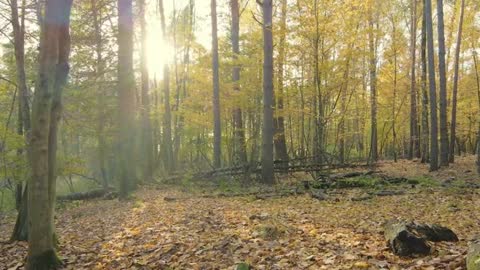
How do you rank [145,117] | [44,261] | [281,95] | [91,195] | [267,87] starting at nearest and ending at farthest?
[44,261] < [267,87] < [91,195] < [281,95] < [145,117]

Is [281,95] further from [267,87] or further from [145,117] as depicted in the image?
[145,117]

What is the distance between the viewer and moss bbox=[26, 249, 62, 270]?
188 inches

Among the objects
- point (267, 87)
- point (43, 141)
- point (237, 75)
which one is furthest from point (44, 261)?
point (237, 75)

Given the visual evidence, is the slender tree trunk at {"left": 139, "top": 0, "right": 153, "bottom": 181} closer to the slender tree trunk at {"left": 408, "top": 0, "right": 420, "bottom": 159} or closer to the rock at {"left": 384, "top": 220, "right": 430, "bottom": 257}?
the slender tree trunk at {"left": 408, "top": 0, "right": 420, "bottom": 159}

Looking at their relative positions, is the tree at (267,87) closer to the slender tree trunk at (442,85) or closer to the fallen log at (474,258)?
the slender tree trunk at (442,85)

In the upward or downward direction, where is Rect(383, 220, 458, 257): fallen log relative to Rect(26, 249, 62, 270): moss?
upward

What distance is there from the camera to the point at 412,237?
402 cm

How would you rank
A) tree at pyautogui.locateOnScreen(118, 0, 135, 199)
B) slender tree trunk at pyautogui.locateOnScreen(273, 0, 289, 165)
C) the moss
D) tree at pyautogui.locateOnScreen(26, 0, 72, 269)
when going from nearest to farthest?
tree at pyautogui.locateOnScreen(26, 0, 72, 269), the moss, tree at pyautogui.locateOnScreen(118, 0, 135, 199), slender tree trunk at pyautogui.locateOnScreen(273, 0, 289, 165)

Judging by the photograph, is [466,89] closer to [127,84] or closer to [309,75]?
[309,75]

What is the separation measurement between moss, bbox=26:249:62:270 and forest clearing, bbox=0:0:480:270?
2 cm

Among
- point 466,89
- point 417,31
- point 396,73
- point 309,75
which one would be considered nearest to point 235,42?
point 309,75

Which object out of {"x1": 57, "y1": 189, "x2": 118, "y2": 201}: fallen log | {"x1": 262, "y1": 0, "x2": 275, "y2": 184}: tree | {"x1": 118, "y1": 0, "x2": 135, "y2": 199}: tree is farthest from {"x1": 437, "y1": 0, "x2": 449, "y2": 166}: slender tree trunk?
{"x1": 57, "y1": 189, "x2": 118, "y2": 201}: fallen log

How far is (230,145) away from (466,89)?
1540 centimetres

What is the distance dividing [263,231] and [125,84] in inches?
287
